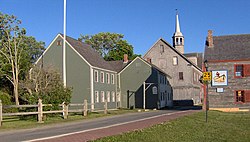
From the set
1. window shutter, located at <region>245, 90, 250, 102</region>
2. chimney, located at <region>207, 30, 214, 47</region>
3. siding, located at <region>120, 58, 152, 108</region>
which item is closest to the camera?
window shutter, located at <region>245, 90, 250, 102</region>

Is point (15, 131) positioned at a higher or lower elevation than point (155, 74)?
lower

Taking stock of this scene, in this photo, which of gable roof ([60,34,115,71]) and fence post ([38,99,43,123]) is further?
gable roof ([60,34,115,71])

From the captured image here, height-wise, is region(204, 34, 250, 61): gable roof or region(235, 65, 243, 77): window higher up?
region(204, 34, 250, 61): gable roof

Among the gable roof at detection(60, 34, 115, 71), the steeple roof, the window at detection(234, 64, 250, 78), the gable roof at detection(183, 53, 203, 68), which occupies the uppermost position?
the steeple roof

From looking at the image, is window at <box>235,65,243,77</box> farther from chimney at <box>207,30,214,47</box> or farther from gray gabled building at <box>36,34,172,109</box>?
gray gabled building at <box>36,34,172,109</box>

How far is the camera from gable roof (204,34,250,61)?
40469mm

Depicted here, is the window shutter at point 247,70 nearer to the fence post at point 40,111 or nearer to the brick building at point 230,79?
the brick building at point 230,79

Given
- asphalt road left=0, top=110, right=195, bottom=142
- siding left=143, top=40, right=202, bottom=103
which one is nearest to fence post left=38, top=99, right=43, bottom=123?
asphalt road left=0, top=110, right=195, bottom=142

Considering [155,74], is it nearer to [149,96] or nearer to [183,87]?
[149,96]

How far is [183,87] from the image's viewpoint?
217 feet

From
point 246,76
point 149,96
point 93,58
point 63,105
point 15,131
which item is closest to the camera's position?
point 15,131

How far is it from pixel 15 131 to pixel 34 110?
230 inches

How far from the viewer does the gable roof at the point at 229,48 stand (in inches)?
1593

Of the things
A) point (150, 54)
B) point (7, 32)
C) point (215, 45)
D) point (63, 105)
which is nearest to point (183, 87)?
point (150, 54)
